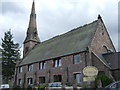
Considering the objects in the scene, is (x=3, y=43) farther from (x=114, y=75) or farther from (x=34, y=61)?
(x=114, y=75)

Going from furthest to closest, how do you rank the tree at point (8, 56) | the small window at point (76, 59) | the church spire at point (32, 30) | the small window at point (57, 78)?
the tree at point (8, 56)
the church spire at point (32, 30)
the small window at point (57, 78)
the small window at point (76, 59)

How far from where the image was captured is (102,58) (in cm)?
2614

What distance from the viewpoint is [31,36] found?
44969 mm

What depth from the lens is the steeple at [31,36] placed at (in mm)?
44316

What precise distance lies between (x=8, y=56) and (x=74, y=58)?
1103 inches

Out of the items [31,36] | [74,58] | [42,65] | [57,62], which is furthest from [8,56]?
[74,58]

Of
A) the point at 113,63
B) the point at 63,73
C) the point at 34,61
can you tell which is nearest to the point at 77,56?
the point at 63,73

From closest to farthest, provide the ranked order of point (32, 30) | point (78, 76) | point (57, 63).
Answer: point (78, 76)
point (57, 63)
point (32, 30)

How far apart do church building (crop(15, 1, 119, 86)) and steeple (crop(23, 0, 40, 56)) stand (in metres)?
8.29

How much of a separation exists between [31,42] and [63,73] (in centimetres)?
2026

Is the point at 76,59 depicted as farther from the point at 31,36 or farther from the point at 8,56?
the point at 8,56

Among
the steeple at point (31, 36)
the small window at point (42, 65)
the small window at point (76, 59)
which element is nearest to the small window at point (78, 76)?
the small window at point (76, 59)

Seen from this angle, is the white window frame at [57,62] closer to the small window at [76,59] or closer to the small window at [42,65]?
the small window at [42,65]

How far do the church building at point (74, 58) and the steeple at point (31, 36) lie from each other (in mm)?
8288
